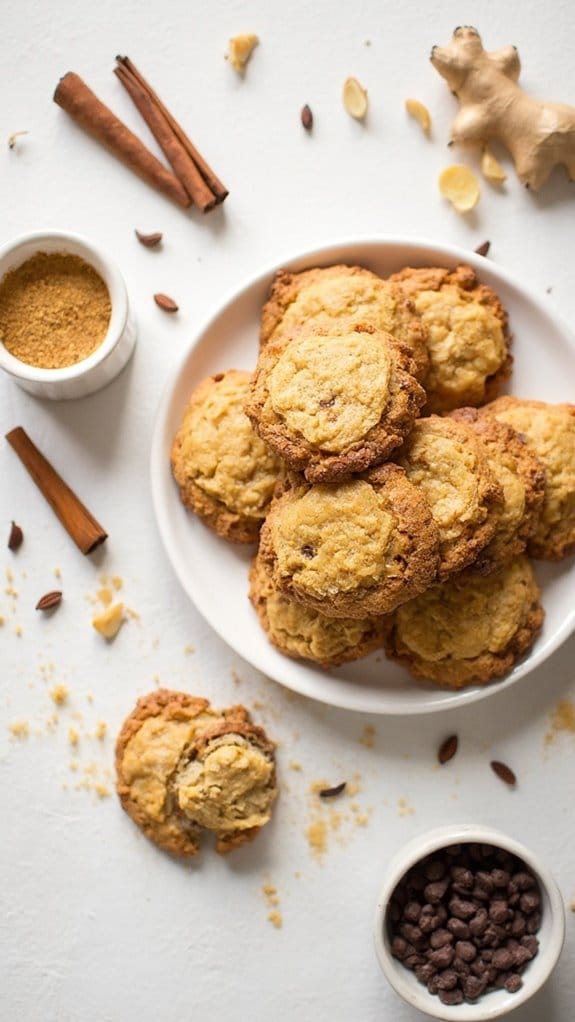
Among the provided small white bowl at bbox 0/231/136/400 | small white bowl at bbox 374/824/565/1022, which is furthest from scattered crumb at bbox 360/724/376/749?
small white bowl at bbox 0/231/136/400

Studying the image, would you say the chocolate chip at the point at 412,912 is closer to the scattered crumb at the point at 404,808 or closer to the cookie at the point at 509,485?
the scattered crumb at the point at 404,808

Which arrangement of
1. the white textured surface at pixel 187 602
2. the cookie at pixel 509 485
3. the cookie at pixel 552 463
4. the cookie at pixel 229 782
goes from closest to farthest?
the cookie at pixel 509 485 → the cookie at pixel 552 463 → the cookie at pixel 229 782 → the white textured surface at pixel 187 602

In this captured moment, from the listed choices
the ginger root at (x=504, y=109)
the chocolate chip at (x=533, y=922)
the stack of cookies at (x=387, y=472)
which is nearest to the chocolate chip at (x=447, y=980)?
the chocolate chip at (x=533, y=922)

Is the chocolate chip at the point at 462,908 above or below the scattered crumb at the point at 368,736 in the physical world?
below

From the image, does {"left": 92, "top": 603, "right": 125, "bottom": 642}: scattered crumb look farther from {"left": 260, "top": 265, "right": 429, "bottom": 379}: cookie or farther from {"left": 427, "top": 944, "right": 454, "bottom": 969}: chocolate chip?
{"left": 427, "top": 944, "right": 454, "bottom": 969}: chocolate chip

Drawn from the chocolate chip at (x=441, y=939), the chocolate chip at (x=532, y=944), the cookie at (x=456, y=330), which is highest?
the cookie at (x=456, y=330)

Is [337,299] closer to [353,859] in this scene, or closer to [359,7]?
[359,7]
